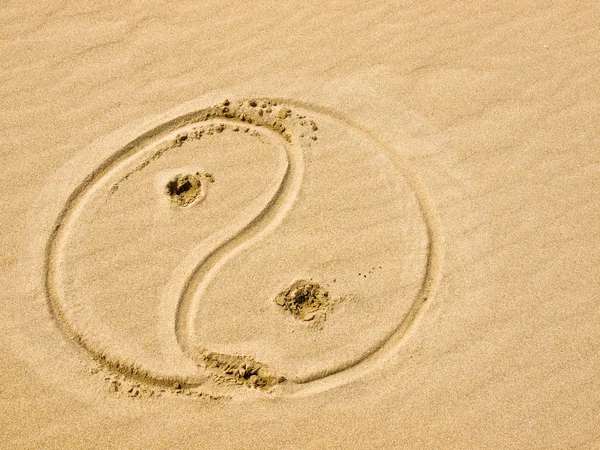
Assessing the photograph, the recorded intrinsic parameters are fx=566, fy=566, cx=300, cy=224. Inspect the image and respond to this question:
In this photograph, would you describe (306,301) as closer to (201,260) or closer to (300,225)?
(300,225)

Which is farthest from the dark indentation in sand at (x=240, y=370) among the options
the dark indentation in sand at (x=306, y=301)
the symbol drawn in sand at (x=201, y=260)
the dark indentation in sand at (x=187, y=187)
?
the dark indentation in sand at (x=187, y=187)

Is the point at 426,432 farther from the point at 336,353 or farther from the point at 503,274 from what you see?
the point at 503,274

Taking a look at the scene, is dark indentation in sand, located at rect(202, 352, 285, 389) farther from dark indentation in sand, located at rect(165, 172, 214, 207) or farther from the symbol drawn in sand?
dark indentation in sand, located at rect(165, 172, 214, 207)

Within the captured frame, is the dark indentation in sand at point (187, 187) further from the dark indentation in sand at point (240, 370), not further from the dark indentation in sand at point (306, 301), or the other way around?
the dark indentation in sand at point (240, 370)

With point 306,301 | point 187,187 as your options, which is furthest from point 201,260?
point 306,301

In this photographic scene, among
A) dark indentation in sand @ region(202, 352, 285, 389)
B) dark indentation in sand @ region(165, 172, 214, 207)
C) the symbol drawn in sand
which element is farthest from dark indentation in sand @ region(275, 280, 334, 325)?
dark indentation in sand @ region(165, 172, 214, 207)
